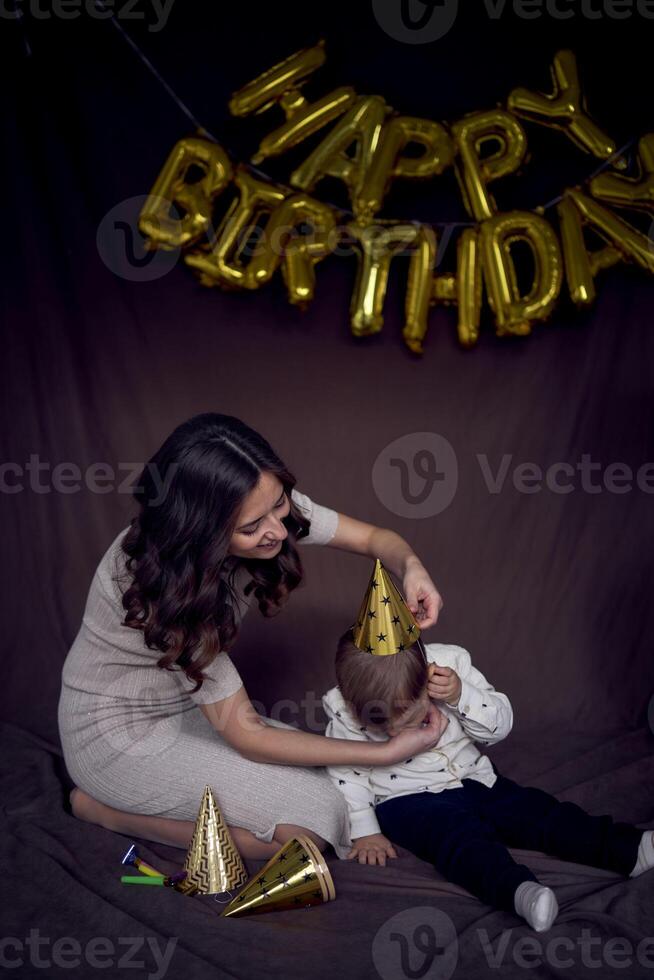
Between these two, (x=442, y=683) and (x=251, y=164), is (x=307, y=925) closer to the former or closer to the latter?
(x=442, y=683)

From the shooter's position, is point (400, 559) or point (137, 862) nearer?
point (137, 862)

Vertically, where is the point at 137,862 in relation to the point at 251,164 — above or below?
below

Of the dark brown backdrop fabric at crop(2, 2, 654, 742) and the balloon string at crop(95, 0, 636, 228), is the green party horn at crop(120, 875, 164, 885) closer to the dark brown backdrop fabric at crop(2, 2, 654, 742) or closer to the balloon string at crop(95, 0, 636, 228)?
the dark brown backdrop fabric at crop(2, 2, 654, 742)

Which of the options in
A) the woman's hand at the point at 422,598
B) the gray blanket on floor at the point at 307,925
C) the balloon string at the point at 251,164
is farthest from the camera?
the balloon string at the point at 251,164

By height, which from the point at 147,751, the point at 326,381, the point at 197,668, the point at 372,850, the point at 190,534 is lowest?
the point at 372,850

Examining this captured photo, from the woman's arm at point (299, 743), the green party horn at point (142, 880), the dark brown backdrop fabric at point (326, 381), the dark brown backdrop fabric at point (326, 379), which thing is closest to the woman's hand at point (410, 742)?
the woman's arm at point (299, 743)

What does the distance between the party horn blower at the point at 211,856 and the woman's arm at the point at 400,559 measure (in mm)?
511

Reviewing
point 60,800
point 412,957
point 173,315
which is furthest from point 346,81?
point 412,957

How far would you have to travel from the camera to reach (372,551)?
196 cm

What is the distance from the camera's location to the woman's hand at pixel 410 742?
1.59 metres

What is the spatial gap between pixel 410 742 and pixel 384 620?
215 millimetres

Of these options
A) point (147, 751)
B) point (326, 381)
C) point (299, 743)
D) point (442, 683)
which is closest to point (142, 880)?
point (147, 751)

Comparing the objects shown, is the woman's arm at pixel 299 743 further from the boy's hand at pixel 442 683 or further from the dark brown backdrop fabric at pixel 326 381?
the dark brown backdrop fabric at pixel 326 381

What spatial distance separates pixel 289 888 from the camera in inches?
59.1
